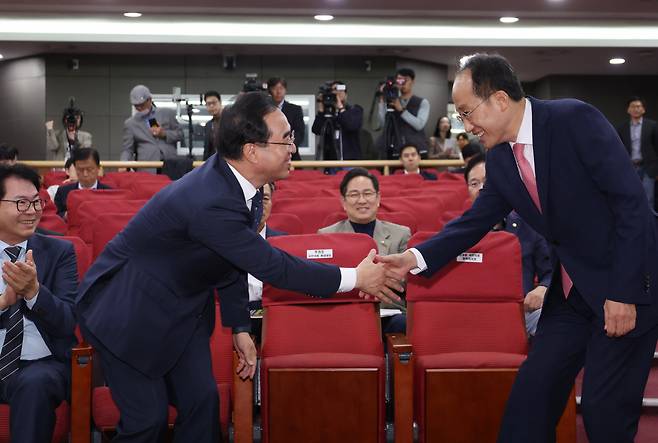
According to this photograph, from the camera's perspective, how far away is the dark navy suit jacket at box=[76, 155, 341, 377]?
2.18 m

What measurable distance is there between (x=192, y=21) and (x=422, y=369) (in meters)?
9.51

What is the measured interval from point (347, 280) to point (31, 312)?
1004 mm

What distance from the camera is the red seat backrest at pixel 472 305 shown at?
307 cm

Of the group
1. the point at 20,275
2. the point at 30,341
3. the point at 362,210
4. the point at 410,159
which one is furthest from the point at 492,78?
the point at 410,159

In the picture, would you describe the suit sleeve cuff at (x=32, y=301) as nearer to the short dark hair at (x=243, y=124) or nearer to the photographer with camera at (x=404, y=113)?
the short dark hair at (x=243, y=124)

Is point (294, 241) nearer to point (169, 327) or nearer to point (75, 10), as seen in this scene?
point (169, 327)

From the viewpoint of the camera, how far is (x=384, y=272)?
8.69 ft

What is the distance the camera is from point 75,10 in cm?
1074

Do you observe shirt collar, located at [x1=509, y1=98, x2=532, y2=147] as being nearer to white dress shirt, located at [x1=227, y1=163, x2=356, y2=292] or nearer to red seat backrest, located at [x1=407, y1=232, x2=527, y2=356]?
white dress shirt, located at [x1=227, y1=163, x2=356, y2=292]

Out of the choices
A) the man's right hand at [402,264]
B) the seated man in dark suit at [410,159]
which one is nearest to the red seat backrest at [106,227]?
the man's right hand at [402,264]

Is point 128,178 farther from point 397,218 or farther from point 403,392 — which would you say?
point 403,392

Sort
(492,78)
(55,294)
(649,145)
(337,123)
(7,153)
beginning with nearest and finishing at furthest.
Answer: (492,78), (55,294), (7,153), (337,123), (649,145)

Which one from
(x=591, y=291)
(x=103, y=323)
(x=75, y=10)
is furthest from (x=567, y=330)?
(x=75, y=10)

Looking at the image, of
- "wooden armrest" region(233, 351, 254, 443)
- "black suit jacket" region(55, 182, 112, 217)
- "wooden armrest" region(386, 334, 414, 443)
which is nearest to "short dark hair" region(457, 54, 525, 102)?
"wooden armrest" region(386, 334, 414, 443)
